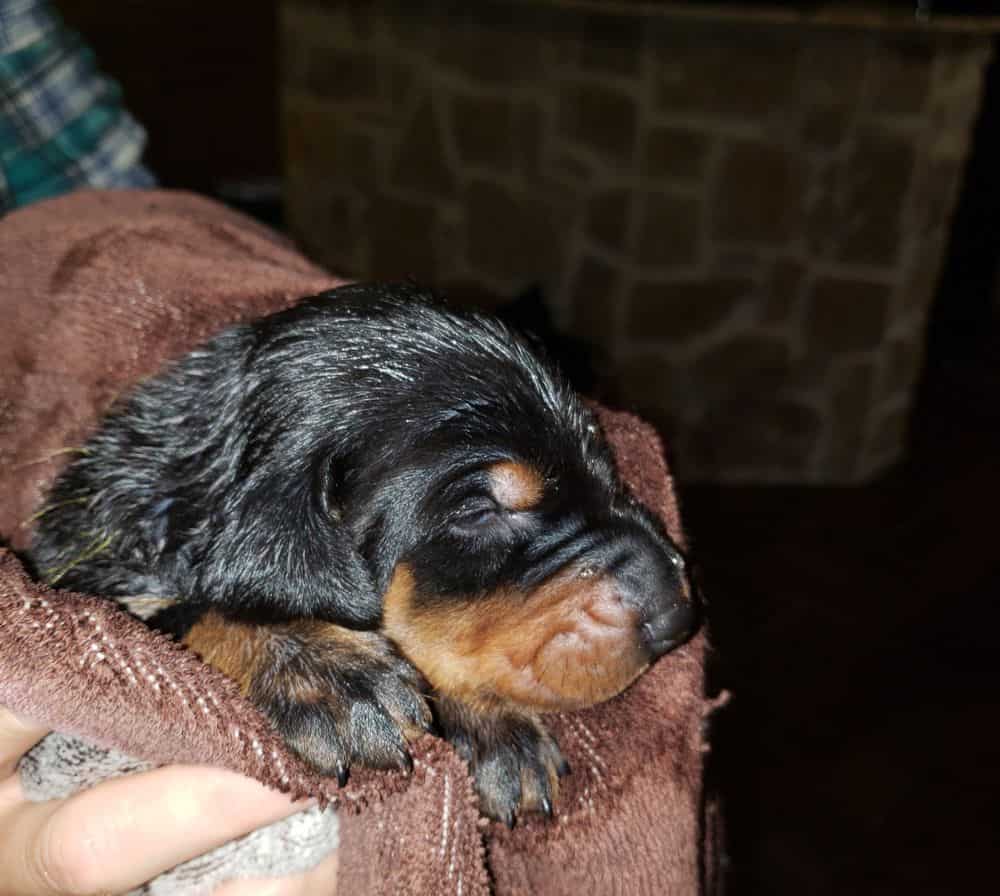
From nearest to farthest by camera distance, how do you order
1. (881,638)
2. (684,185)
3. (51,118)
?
(51,118) → (881,638) → (684,185)

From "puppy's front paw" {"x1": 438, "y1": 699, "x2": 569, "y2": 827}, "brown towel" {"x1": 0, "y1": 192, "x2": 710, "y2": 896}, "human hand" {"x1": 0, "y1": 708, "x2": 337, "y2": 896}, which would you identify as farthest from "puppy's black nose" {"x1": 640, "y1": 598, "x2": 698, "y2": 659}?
"human hand" {"x1": 0, "y1": 708, "x2": 337, "y2": 896}

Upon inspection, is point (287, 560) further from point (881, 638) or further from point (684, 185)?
point (684, 185)

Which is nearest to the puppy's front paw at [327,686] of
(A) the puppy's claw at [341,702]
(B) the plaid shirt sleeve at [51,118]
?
(A) the puppy's claw at [341,702]

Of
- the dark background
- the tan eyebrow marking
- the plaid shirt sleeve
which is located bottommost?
the dark background

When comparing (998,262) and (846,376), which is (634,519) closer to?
(846,376)

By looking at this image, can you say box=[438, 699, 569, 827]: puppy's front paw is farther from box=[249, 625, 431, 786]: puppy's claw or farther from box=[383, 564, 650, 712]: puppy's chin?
box=[249, 625, 431, 786]: puppy's claw

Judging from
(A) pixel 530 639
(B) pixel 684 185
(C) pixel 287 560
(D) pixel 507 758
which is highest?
(C) pixel 287 560

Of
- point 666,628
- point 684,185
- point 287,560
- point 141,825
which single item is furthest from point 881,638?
point 141,825

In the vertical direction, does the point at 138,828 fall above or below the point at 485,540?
below
